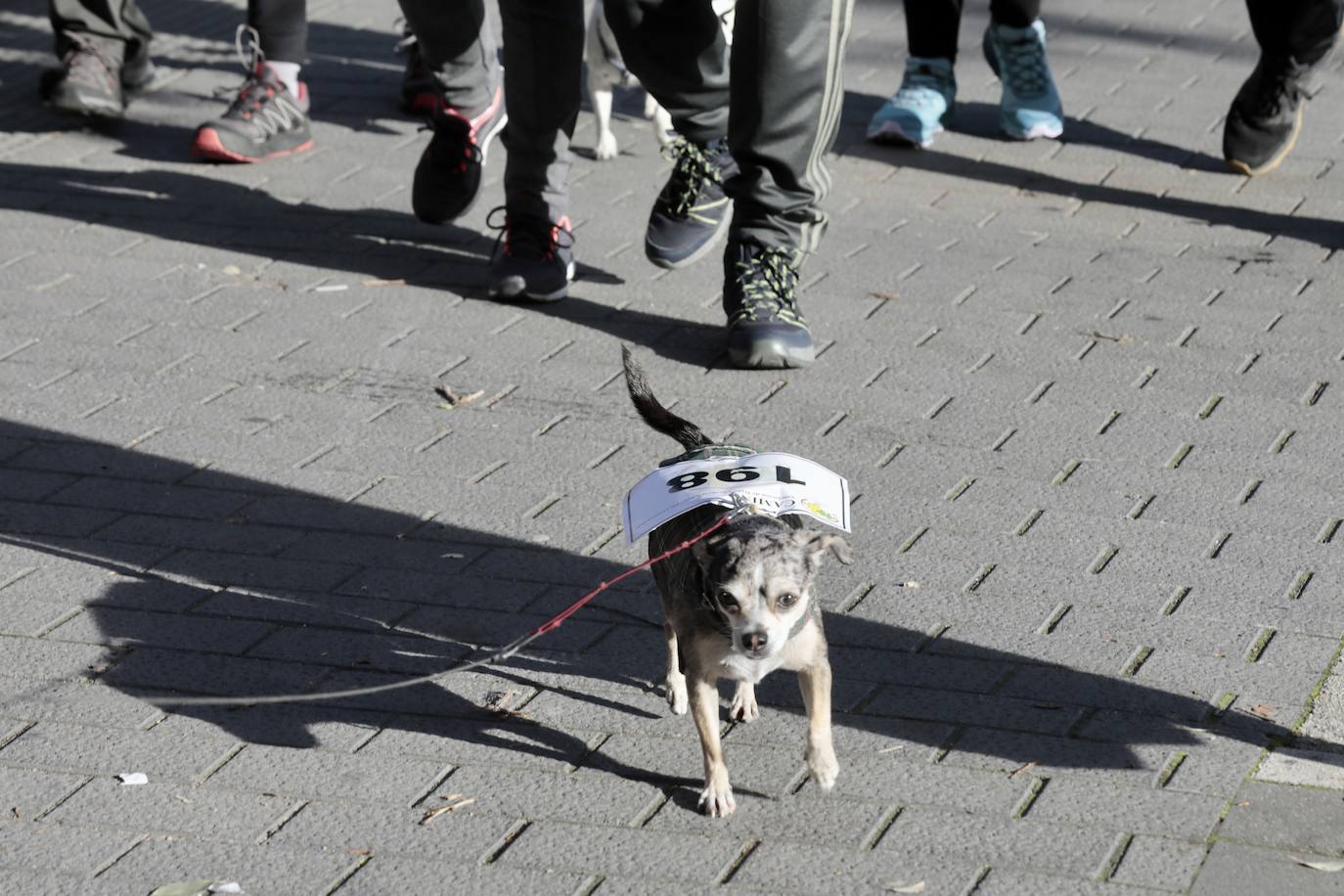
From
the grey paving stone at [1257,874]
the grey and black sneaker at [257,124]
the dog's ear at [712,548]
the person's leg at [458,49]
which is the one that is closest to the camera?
the grey paving stone at [1257,874]

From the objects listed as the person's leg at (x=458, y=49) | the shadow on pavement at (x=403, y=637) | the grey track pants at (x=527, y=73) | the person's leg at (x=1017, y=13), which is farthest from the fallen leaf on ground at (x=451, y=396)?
the person's leg at (x=1017, y=13)

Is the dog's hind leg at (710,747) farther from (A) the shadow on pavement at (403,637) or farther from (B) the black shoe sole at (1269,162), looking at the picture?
(B) the black shoe sole at (1269,162)

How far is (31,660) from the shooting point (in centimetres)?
358

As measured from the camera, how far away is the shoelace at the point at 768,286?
5.03m

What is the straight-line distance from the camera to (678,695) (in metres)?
3.40

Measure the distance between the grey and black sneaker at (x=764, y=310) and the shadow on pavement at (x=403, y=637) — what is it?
1155 mm

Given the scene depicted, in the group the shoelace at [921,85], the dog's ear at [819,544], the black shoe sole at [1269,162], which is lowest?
the black shoe sole at [1269,162]

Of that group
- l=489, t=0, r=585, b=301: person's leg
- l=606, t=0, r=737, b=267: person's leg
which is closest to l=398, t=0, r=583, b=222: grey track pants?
l=489, t=0, r=585, b=301: person's leg

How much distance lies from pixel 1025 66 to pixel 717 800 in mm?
4721

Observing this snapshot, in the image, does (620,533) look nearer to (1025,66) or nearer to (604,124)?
(604,124)

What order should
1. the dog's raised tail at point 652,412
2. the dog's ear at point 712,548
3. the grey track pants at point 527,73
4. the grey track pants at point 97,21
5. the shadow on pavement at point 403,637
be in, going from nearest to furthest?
the dog's ear at point 712,548 < the shadow on pavement at point 403,637 < the dog's raised tail at point 652,412 < the grey track pants at point 527,73 < the grey track pants at point 97,21

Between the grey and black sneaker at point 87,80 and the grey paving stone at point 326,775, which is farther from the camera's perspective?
the grey and black sneaker at point 87,80

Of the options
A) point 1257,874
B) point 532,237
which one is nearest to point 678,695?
point 1257,874

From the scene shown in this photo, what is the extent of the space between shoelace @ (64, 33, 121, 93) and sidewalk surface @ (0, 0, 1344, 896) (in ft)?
1.14
